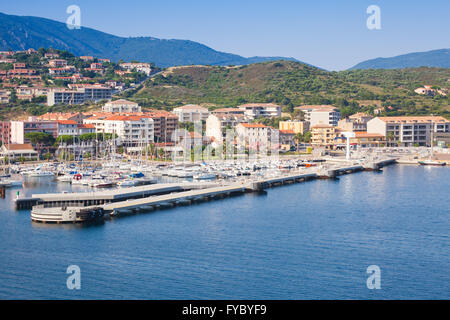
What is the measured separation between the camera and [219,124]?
50875mm

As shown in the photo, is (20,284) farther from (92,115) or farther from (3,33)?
(3,33)

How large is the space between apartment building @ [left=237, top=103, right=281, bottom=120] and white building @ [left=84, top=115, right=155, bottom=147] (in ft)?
47.0

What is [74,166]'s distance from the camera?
3762 centimetres

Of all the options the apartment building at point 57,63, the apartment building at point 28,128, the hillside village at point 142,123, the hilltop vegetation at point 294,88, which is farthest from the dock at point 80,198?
the apartment building at point 57,63

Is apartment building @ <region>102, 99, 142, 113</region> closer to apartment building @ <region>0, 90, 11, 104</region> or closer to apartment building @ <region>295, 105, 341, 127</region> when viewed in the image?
apartment building @ <region>0, 90, 11, 104</region>

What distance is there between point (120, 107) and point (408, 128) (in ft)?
81.9

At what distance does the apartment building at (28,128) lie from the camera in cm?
4359

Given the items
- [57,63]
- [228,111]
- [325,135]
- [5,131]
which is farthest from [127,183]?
[57,63]

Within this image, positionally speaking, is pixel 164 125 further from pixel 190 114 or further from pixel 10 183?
pixel 10 183

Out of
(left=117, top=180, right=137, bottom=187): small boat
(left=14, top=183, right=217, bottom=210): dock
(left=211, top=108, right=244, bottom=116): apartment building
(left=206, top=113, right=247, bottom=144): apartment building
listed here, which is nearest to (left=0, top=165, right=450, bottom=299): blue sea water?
(left=14, top=183, right=217, bottom=210): dock

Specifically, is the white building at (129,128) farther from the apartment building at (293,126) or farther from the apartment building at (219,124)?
the apartment building at (293,126)

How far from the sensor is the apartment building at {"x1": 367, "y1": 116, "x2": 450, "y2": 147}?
53.4 metres

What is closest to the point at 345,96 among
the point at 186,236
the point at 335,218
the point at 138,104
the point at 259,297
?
the point at 138,104

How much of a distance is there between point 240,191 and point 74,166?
12.1 metres
